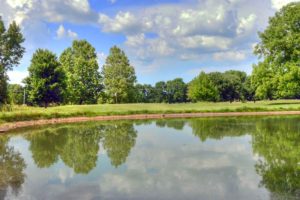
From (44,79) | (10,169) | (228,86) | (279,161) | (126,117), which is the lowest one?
(10,169)

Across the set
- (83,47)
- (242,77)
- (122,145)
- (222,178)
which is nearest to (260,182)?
(222,178)

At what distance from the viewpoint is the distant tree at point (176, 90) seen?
5802 inches

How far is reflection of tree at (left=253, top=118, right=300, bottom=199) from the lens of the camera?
10922 millimetres

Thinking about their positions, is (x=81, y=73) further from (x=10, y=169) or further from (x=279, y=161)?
(x=279, y=161)

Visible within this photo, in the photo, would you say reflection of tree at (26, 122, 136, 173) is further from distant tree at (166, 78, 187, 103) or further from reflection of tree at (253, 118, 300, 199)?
distant tree at (166, 78, 187, 103)

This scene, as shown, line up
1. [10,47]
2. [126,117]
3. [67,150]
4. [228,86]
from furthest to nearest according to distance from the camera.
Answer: [228,86] < [10,47] < [126,117] < [67,150]

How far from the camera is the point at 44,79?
61.8 metres

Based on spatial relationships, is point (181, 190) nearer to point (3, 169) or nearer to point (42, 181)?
point (42, 181)

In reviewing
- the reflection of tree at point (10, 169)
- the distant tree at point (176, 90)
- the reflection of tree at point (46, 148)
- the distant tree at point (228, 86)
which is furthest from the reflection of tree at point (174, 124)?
the distant tree at point (176, 90)

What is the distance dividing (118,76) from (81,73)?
963 cm

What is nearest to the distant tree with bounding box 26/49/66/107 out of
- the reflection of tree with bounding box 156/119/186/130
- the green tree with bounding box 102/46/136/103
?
the green tree with bounding box 102/46/136/103

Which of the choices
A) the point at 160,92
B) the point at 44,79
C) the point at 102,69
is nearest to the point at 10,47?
the point at 44,79

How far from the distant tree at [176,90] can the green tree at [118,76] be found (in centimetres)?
6537

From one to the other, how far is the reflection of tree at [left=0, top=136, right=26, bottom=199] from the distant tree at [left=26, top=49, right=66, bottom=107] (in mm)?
42320
